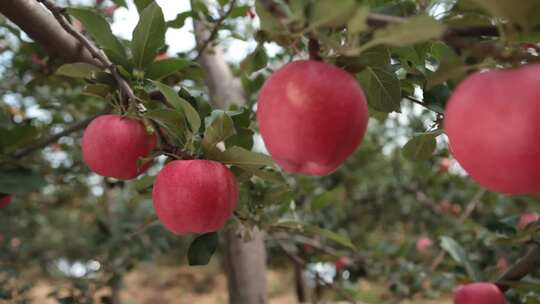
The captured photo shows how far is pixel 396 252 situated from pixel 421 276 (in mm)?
153

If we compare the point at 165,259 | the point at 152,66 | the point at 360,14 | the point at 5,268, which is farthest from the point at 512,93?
the point at 165,259

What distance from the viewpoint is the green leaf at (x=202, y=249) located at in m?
0.82

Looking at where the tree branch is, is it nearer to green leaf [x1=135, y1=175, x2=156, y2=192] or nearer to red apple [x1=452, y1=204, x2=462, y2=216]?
green leaf [x1=135, y1=175, x2=156, y2=192]

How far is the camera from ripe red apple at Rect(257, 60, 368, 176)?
1.46ft

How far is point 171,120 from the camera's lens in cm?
67

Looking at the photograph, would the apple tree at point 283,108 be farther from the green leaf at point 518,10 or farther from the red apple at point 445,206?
the red apple at point 445,206

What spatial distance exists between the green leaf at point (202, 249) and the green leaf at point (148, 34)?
30cm

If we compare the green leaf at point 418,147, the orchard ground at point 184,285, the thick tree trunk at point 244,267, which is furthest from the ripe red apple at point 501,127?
the orchard ground at point 184,285

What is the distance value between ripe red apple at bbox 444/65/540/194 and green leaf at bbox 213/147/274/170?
30 centimetres

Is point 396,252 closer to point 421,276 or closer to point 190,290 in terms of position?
point 421,276

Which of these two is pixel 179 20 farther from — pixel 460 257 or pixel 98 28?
pixel 460 257

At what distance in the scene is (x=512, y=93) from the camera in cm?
36

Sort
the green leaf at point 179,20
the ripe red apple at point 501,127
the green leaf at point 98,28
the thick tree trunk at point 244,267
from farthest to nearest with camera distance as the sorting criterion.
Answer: the thick tree trunk at point 244,267 → the green leaf at point 179,20 → the green leaf at point 98,28 → the ripe red apple at point 501,127

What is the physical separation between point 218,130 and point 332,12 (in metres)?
0.28
